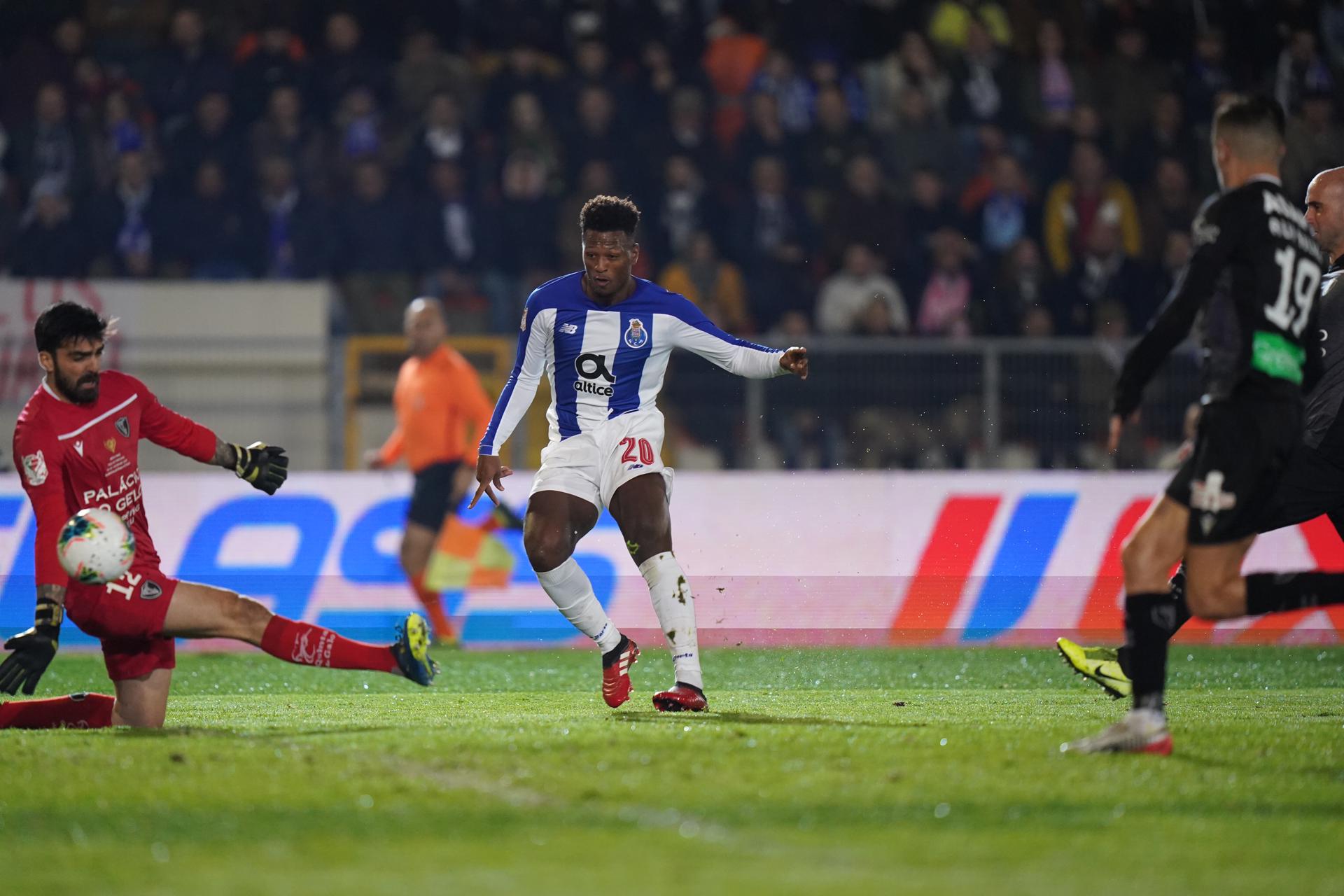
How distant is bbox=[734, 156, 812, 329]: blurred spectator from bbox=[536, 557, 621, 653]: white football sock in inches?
300

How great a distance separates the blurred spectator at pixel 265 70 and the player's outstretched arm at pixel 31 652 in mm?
10310

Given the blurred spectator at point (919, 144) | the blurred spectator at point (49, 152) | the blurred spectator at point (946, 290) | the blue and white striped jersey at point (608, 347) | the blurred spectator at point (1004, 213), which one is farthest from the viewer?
the blurred spectator at point (919, 144)

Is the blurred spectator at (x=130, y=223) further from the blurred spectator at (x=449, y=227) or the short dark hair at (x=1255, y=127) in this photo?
the short dark hair at (x=1255, y=127)

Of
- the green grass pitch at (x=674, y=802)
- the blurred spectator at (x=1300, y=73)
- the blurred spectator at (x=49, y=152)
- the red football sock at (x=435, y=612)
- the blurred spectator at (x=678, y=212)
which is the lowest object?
the red football sock at (x=435, y=612)

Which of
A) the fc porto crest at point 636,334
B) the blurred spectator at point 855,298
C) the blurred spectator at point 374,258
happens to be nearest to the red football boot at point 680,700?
the fc porto crest at point 636,334

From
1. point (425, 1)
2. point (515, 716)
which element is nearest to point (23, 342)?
point (425, 1)

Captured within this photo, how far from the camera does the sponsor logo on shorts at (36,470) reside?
6188 millimetres

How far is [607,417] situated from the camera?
7316 millimetres

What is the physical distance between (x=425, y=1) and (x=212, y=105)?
2706 millimetres

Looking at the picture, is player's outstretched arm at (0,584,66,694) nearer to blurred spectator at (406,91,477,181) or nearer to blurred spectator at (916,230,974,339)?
blurred spectator at (916,230,974,339)

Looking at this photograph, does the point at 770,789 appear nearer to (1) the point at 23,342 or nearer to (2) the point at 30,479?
(2) the point at 30,479

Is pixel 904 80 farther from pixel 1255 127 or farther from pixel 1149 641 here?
pixel 1149 641

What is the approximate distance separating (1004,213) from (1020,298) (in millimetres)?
1469

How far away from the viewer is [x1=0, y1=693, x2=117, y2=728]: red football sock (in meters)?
6.62
